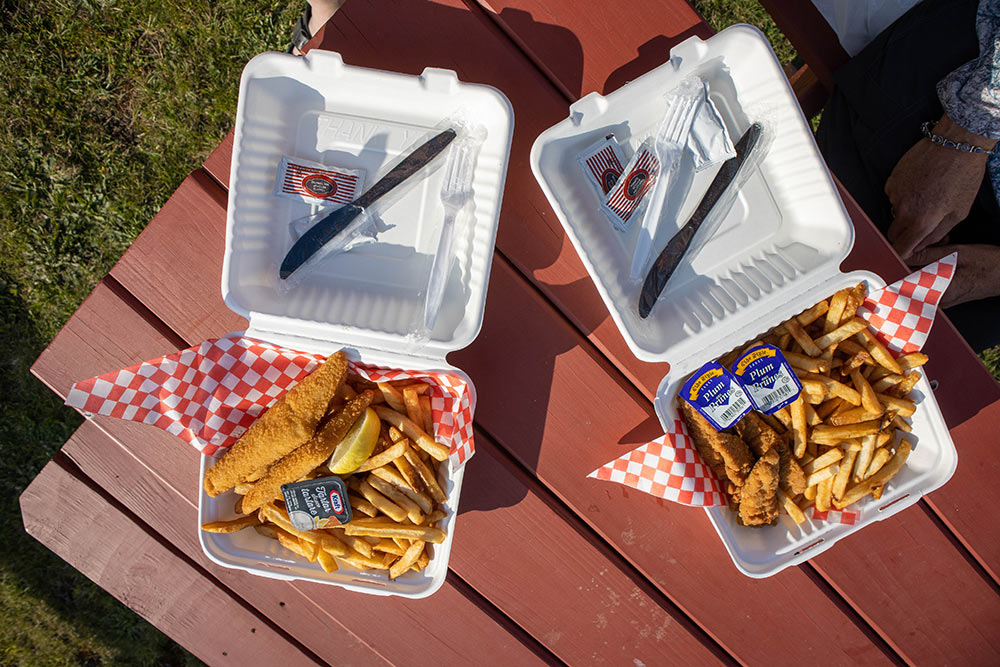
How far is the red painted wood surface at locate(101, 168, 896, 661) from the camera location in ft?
4.92

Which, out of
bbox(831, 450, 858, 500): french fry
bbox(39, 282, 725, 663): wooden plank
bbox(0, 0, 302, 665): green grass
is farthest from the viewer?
bbox(0, 0, 302, 665): green grass

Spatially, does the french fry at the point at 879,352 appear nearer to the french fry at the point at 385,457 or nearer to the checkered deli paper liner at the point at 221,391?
the checkered deli paper liner at the point at 221,391

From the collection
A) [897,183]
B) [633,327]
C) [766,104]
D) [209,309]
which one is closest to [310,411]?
[209,309]

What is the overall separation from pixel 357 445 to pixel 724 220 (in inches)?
39.6

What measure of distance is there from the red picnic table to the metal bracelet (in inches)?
10.5

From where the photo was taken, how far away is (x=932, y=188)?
5.00 ft

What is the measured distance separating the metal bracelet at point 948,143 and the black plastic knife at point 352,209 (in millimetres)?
1209

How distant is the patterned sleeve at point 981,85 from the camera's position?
135 centimetres

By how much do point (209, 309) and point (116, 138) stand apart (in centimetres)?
107

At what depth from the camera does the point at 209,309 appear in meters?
1.51

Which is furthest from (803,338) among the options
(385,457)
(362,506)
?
A: (362,506)

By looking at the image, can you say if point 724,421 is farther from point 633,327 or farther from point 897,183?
point 897,183

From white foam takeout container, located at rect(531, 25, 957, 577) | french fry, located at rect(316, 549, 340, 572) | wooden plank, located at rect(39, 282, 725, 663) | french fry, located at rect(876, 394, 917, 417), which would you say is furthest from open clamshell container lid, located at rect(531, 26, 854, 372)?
french fry, located at rect(316, 549, 340, 572)

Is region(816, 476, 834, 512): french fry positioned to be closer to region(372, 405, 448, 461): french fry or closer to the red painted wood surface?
the red painted wood surface
